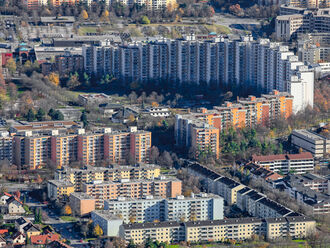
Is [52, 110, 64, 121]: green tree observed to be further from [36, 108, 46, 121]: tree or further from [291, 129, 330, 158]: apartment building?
[291, 129, 330, 158]: apartment building

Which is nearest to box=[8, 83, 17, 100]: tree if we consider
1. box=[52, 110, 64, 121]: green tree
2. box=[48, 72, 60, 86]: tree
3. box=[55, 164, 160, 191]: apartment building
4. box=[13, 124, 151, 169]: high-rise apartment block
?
box=[48, 72, 60, 86]: tree

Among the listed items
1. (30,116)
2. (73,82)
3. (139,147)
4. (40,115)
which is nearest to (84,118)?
(40,115)

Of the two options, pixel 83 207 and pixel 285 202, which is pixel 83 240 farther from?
pixel 285 202

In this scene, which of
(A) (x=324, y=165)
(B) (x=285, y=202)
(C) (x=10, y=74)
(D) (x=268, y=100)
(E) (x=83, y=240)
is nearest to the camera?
(E) (x=83, y=240)

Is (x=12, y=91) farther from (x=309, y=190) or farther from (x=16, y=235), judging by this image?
(x=16, y=235)

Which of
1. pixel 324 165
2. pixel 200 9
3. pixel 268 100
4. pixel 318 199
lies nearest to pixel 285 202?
pixel 318 199

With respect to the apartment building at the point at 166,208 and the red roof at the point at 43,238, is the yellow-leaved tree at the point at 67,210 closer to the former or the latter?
the apartment building at the point at 166,208
